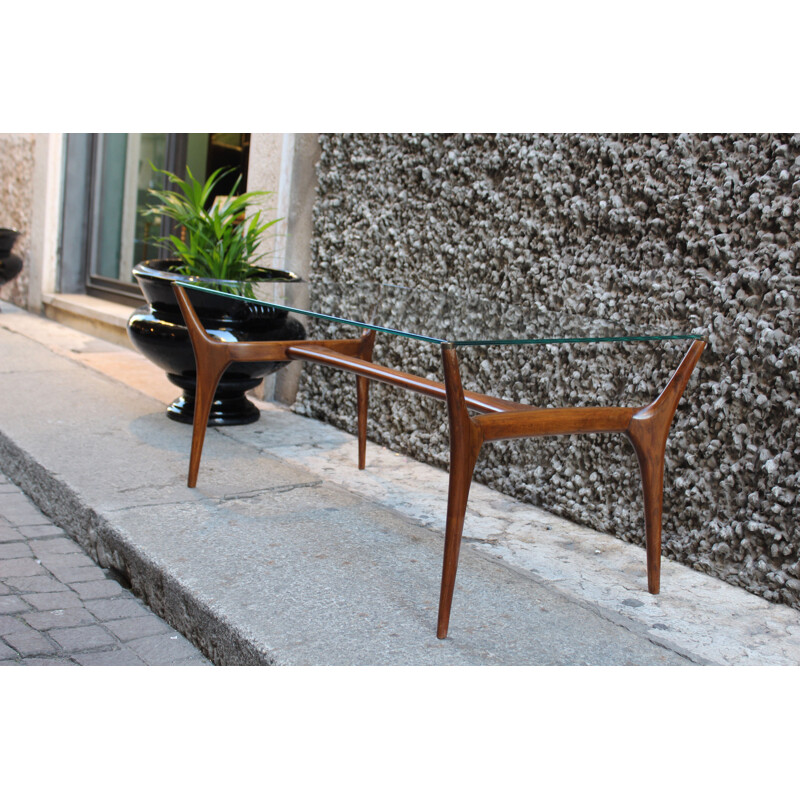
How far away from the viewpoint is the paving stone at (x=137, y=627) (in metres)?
2.34

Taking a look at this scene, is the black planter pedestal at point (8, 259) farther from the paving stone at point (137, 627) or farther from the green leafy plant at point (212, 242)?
the paving stone at point (137, 627)

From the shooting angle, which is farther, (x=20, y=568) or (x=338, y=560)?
(x=20, y=568)

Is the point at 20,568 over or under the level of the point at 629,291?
under

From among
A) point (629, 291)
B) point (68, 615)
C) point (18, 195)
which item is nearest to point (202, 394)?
point (68, 615)

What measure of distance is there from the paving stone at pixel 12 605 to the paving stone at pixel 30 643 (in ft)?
0.47

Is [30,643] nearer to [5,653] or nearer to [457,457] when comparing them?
[5,653]

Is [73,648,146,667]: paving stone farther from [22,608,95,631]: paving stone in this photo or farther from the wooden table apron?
the wooden table apron

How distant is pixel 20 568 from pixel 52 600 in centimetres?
26

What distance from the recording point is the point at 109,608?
8.19 ft

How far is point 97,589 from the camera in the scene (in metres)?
2.61

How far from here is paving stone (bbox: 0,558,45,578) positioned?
2.66 meters

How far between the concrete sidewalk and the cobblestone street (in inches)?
2.2

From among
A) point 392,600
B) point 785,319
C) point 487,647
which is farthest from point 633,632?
point 785,319

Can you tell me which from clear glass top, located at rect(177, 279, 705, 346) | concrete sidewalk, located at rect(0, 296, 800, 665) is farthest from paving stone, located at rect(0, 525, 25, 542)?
clear glass top, located at rect(177, 279, 705, 346)
